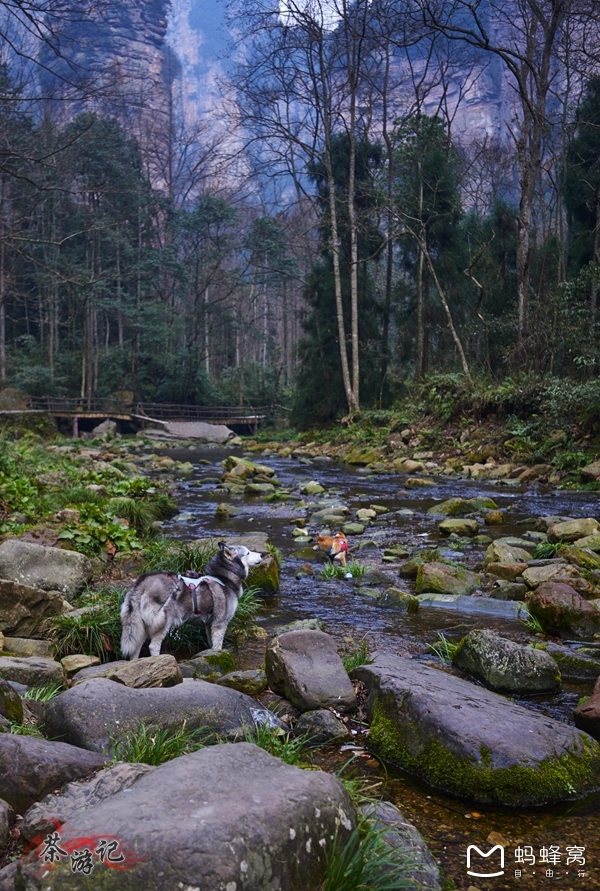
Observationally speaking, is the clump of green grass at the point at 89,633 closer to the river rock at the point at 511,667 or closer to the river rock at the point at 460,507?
the river rock at the point at 511,667

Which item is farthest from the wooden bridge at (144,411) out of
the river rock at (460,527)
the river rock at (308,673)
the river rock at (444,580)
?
the river rock at (308,673)

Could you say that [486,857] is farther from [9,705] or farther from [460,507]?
[460,507]

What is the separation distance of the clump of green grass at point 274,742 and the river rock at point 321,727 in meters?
0.17

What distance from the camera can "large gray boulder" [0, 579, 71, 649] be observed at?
5.07m

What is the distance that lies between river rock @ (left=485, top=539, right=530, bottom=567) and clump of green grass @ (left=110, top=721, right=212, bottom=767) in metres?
5.29

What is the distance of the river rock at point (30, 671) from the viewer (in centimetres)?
401

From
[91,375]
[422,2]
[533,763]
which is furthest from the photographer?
[91,375]

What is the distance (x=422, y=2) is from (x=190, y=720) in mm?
14270

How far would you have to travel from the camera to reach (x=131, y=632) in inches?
194

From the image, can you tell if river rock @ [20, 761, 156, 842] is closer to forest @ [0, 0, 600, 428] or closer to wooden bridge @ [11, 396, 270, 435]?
forest @ [0, 0, 600, 428]

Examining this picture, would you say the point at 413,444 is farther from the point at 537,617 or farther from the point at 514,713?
the point at 514,713

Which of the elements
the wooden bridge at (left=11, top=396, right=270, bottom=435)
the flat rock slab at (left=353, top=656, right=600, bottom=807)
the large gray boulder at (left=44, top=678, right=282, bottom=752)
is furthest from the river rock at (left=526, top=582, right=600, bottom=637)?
the wooden bridge at (left=11, top=396, right=270, bottom=435)

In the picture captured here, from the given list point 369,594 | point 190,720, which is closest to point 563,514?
point 369,594

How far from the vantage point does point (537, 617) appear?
19.0ft
